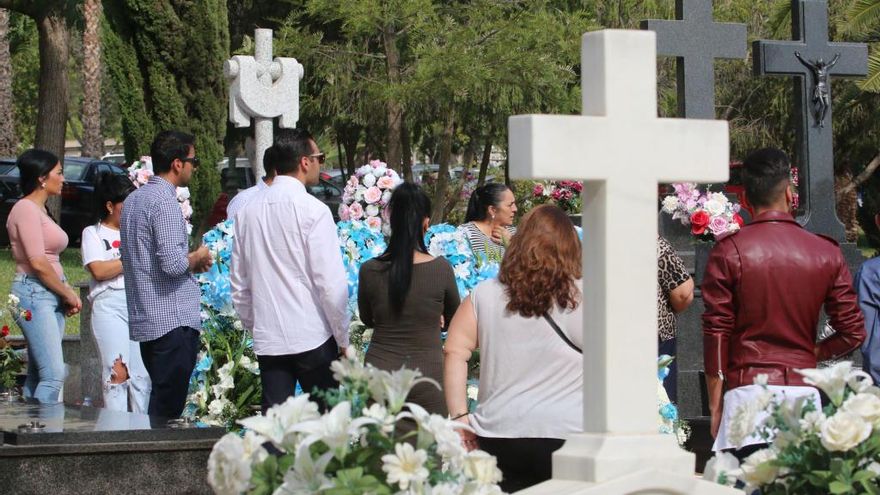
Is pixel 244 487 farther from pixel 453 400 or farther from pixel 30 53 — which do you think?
pixel 30 53

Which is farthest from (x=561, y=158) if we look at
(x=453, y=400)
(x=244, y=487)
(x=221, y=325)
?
(x=221, y=325)

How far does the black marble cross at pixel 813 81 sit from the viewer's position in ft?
34.1

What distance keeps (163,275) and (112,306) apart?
4.11 ft

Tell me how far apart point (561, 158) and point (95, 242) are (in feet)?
16.4

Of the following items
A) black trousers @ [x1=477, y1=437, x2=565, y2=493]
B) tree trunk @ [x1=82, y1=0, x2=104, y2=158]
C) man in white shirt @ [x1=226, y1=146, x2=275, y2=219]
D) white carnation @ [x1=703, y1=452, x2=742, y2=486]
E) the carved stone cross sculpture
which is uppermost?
tree trunk @ [x1=82, y1=0, x2=104, y2=158]

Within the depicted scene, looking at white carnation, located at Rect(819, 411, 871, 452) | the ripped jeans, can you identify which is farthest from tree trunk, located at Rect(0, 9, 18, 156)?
white carnation, located at Rect(819, 411, 871, 452)

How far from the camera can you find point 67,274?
758 inches

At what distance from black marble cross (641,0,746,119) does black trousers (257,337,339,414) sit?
5206 millimetres

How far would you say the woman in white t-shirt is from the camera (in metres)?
7.59

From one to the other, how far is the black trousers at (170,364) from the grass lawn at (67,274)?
7.41 meters

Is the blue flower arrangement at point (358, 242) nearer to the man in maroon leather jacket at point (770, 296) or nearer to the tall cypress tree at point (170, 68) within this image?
the man in maroon leather jacket at point (770, 296)

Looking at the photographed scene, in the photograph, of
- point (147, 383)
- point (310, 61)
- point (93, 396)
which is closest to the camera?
point (147, 383)

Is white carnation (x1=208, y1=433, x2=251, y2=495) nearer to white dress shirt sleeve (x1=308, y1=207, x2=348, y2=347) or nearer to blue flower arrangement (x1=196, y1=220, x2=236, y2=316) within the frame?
white dress shirt sleeve (x1=308, y1=207, x2=348, y2=347)

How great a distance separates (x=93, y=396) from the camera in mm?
9398
